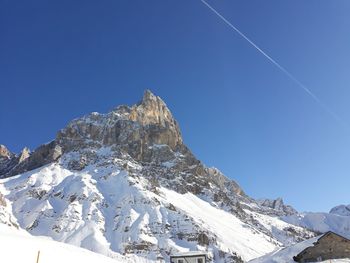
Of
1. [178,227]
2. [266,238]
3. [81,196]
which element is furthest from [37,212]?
[266,238]

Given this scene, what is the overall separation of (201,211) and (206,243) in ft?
149

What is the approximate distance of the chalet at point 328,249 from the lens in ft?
134

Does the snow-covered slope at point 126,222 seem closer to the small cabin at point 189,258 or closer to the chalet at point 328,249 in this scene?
the small cabin at point 189,258

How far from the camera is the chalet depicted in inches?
1613

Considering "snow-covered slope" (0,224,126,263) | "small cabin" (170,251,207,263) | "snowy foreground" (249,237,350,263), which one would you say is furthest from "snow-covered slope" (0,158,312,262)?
"snow-covered slope" (0,224,126,263)

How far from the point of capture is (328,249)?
136ft

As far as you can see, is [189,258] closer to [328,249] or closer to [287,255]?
[287,255]

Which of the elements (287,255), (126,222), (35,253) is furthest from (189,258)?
(126,222)

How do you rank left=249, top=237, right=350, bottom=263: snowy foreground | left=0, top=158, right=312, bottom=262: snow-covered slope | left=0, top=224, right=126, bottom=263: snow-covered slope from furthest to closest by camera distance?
1. left=0, top=158, right=312, bottom=262: snow-covered slope
2. left=249, top=237, right=350, bottom=263: snowy foreground
3. left=0, top=224, right=126, bottom=263: snow-covered slope

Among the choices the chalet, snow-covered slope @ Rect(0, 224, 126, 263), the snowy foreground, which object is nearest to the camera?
snow-covered slope @ Rect(0, 224, 126, 263)

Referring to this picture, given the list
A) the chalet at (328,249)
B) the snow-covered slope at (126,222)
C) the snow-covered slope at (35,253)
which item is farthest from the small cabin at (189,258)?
the snow-covered slope at (126,222)

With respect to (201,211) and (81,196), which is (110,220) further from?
(201,211)

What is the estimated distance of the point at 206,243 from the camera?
154625mm

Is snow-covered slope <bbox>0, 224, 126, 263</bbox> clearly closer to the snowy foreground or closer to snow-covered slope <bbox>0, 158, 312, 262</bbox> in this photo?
the snowy foreground
